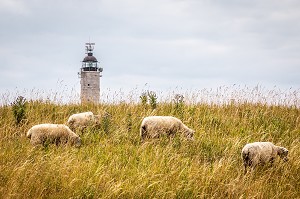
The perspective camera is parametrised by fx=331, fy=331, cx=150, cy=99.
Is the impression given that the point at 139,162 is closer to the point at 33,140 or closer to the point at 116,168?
the point at 116,168

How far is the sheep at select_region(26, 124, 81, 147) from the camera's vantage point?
23.4 feet

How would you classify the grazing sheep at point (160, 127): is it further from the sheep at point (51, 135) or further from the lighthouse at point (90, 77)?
the lighthouse at point (90, 77)

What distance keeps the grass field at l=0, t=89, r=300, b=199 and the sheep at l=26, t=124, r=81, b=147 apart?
202mm

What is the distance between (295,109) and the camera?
11.5 meters

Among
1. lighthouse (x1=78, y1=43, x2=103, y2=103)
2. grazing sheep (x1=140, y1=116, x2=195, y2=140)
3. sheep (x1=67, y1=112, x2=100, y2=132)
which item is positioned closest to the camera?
grazing sheep (x1=140, y1=116, x2=195, y2=140)

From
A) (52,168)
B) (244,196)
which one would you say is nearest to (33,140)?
(52,168)

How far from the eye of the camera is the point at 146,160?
6.27 m

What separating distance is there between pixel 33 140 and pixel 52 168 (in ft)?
6.27

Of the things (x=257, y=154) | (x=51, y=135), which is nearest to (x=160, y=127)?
(x=257, y=154)

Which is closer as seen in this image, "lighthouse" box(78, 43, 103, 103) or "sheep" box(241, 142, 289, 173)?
"sheep" box(241, 142, 289, 173)

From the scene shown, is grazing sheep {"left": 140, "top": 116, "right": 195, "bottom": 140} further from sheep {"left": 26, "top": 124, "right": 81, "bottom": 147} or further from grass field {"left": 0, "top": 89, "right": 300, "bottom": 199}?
sheep {"left": 26, "top": 124, "right": 81, "bottom": 147}

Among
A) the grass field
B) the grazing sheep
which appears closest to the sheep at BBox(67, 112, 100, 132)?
the grass field

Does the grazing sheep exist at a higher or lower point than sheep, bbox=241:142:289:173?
higher

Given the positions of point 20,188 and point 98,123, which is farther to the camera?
point 98,123
